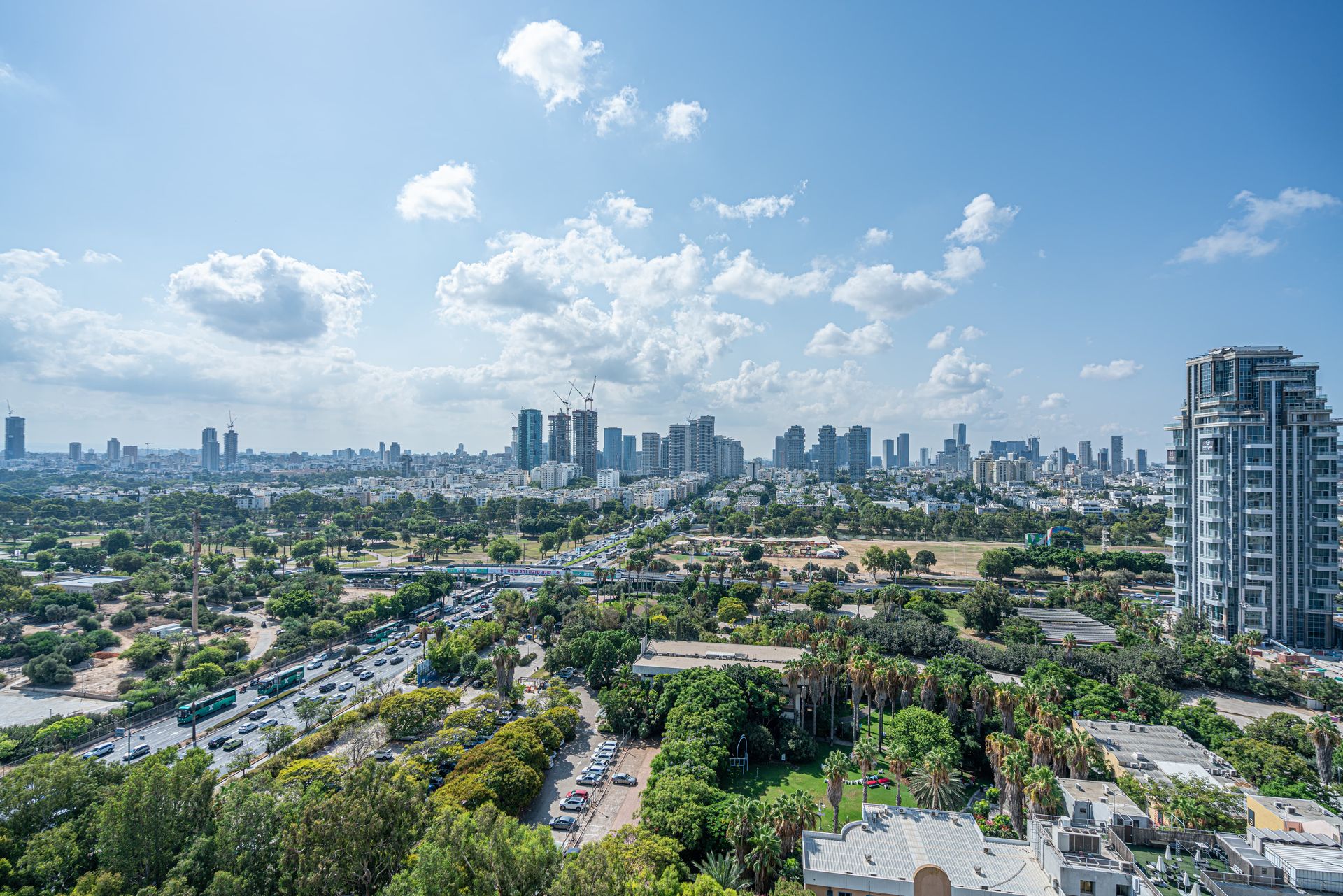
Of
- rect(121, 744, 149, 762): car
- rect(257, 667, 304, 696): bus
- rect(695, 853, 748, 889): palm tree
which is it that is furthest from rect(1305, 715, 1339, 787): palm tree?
rect(257, 667, 304, 696): bus

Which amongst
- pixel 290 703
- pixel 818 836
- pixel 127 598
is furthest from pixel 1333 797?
pixel 127 598

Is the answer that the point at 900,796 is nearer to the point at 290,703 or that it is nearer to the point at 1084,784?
the point at 1084,784

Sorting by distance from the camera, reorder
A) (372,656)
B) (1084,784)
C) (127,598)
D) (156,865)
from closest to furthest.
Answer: (156,865) → (1084,784) → (372,656) → (127,598)

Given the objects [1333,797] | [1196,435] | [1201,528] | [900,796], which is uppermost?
[1196,435]

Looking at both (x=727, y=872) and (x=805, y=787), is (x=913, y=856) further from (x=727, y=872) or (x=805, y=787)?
(x=805, y=787)

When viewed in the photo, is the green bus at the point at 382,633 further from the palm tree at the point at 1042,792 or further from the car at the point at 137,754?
the palm tree at the point at 1042,792

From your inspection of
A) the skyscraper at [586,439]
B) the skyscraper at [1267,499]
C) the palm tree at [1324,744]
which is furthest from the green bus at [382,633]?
the skyscraper at [586,439]

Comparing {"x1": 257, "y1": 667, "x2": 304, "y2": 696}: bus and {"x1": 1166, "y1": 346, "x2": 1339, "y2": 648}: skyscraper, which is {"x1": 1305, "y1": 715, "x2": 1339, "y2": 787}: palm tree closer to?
{"x1": 1166, "y1": 346, "x2": 1339, "y2": 648}: skyscraper

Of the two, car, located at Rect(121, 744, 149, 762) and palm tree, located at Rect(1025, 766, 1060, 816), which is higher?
palm tree, located at Rect(1025, 766, 1060, 816)
